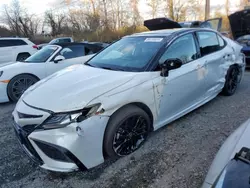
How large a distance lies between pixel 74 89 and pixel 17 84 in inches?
126

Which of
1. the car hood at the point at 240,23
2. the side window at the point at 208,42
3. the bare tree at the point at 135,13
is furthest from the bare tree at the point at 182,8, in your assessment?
the side window at the point at 208,42

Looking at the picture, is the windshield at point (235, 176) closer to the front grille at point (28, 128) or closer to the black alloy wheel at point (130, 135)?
the black alloy wheel at point (130, 135)

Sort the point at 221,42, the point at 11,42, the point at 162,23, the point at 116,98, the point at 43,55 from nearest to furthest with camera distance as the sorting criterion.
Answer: the point at 116,98 < the point at 221,42 < the point at 43,55 < the point at 162,23 < the point at 11,42

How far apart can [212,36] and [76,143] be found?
314cm

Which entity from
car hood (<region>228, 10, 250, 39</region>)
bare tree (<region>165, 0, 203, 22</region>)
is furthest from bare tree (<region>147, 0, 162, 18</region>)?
car hood (<region>228, 10, 250, 39</region>)

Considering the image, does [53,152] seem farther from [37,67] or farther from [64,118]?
[37,67]

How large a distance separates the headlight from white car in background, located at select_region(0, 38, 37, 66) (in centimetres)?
870

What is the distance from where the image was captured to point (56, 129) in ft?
6.34

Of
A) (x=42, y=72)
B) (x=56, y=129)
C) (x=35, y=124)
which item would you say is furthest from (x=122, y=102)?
(x=42, y=72)

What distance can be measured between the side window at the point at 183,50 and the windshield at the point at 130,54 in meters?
0.15

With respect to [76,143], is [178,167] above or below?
below

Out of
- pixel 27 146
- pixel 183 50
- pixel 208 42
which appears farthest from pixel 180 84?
pixel 27 146

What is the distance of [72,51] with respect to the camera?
18.0 feet

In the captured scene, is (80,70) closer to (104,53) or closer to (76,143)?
(104,53)
